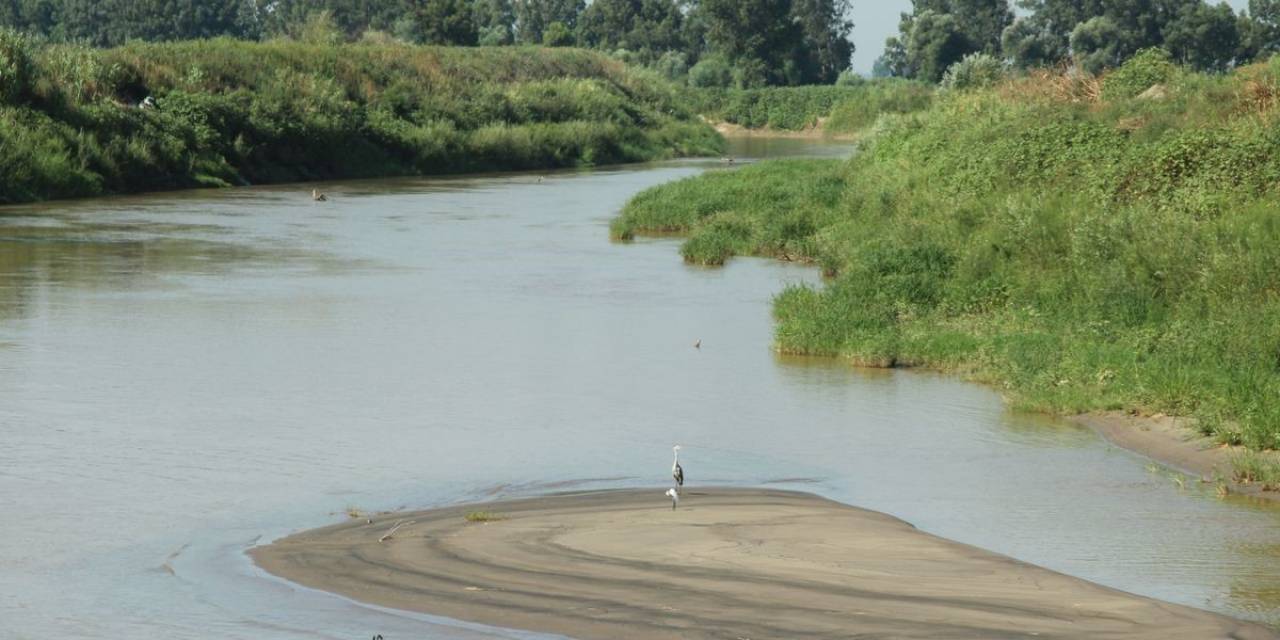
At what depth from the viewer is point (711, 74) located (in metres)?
107

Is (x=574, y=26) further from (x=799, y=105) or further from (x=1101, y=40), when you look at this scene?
(x=1101, y=40)

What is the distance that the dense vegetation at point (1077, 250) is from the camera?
15523 millimetres

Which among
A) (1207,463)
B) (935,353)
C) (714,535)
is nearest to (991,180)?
(935,353)

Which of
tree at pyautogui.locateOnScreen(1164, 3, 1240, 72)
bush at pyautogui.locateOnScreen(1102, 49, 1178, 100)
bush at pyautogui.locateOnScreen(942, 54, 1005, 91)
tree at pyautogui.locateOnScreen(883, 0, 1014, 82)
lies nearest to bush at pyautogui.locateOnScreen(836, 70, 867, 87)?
tree at pyautogui.locateOnScreen(883, 0, 1014, 82)

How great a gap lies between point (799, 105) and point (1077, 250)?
260ft

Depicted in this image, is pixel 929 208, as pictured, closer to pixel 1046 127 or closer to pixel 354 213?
pixel 1046 127

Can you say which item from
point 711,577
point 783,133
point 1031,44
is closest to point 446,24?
point 783,133

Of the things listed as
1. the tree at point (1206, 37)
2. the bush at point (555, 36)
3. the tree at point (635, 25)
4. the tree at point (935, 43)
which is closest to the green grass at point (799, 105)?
the tree at point (935, 43)

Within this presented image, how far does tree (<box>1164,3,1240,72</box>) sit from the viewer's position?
302ft

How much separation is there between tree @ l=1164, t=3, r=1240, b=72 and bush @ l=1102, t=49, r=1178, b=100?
64.5m

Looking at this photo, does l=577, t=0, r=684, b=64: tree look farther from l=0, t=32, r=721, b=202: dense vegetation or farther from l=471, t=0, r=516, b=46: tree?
l=0, t=32, r=721, b=202: dense vegetation

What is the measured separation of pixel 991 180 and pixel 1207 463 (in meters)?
11.1

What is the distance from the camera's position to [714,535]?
10.9 meters

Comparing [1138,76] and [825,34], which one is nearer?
[1138,76]
